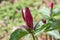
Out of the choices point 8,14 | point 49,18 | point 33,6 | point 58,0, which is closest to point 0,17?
point 8,14

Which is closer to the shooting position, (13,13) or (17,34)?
(17,34)

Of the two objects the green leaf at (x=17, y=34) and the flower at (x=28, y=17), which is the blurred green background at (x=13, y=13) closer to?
the flower at (x=28, y=17)

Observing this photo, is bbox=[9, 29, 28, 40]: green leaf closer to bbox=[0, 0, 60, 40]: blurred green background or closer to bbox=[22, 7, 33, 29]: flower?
bbox=[22, 7, 33, 29]: flower

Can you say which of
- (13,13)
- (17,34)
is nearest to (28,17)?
(17,34)

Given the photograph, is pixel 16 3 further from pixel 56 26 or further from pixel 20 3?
pixel 56 26

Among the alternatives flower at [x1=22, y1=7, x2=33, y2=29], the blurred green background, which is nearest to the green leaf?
flower at [x1=22, y1=7, x2=33, y2=29]

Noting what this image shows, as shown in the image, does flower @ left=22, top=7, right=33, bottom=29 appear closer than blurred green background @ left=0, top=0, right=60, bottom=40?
Yes

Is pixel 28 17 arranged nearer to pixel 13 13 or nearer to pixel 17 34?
pixel 17 34

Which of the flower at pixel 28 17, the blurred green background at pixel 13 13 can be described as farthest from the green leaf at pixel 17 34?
the blurred green background at pixel 13 13

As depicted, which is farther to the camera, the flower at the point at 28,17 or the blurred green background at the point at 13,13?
the blurred green background at the point at 13,13

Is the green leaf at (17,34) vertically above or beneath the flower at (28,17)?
beneath

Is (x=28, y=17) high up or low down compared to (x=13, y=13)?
up
